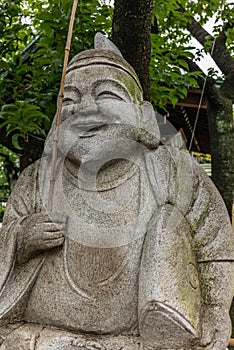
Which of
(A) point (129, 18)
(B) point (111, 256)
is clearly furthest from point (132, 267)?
(A) point (129, 18)

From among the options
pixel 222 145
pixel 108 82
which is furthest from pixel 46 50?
pixel 222 145

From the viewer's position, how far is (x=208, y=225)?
2.14 metres

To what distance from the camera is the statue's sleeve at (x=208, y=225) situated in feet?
6.89

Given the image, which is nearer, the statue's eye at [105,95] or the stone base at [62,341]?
the stone base at [62,341]

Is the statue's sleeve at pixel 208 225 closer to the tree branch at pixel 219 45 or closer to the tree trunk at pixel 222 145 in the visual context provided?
the tree trunk at pixel 222 145

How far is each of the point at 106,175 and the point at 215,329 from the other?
0.80m

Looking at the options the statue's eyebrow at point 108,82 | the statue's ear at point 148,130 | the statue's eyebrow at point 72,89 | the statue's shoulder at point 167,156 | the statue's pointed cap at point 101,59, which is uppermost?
the statue's pointed cap at point 101,59

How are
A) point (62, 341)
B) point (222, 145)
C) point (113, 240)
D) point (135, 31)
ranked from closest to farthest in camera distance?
point (62, 341), point (113, 240), point (135, 31), point (222, 145)

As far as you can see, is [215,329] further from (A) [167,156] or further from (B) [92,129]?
(B) [92,129]

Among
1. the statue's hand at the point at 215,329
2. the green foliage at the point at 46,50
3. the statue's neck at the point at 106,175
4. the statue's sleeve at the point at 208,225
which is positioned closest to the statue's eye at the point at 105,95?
the statue's neck at the point at 106,175

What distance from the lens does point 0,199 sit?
8.88m

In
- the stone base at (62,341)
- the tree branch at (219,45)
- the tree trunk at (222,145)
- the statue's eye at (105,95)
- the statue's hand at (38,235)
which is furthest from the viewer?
the tree branch at (219,45)

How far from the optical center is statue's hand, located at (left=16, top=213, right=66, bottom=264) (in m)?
2.04

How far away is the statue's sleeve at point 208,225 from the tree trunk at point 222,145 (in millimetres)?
2359
